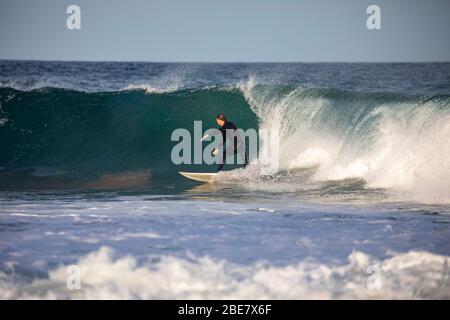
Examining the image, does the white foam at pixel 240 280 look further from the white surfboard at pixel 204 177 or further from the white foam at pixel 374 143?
the white surfboard at pixel 204 177

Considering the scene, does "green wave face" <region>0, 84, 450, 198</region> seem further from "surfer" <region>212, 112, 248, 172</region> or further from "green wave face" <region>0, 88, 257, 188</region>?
"surfer" <region>212, 112, 248, 172</region>

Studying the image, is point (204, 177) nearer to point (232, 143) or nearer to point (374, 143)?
point (232, 143)

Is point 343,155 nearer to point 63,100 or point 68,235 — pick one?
point 68,235

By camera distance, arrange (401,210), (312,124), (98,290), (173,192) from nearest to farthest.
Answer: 1. (98,290)
2. (401,210)
3. (173,192)
4. (312,124)

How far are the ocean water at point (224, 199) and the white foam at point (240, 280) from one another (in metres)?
0.02

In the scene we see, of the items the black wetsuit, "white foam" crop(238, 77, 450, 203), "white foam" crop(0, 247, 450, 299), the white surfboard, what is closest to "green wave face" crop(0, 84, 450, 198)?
"white foam" crop(238, 77, 450, 203)

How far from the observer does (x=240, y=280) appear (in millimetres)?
5637

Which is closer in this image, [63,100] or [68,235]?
[68,235]

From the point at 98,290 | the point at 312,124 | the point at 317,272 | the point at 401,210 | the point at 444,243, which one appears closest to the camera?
the point at 98,290
